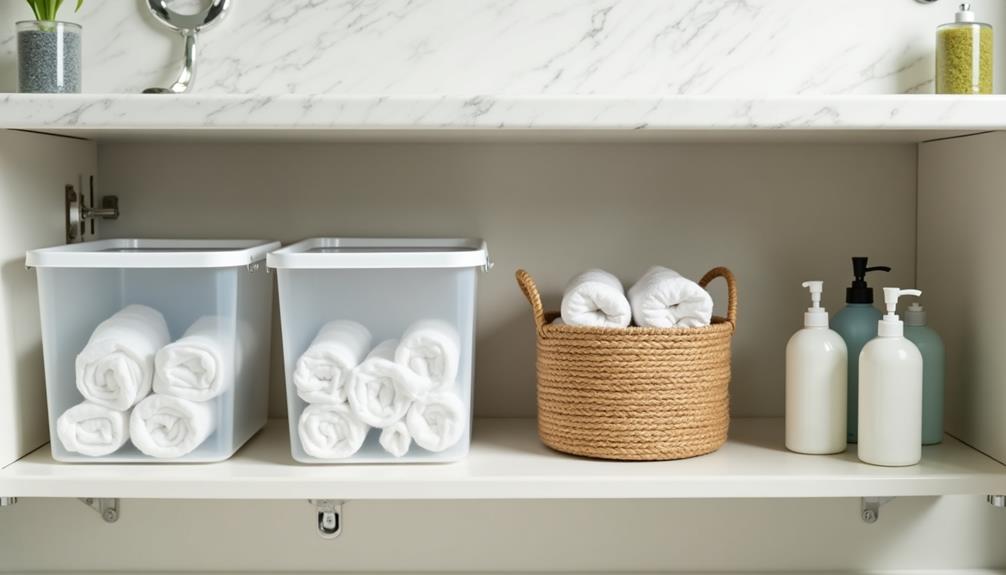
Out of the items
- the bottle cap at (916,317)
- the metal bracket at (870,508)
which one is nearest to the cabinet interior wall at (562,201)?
the bottle cap at (916,317)

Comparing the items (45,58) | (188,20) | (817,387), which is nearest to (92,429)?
(45,58)

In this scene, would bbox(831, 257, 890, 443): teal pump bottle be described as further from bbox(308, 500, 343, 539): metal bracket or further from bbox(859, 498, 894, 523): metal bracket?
bbox(308, 500, 343, 539): metal bracket

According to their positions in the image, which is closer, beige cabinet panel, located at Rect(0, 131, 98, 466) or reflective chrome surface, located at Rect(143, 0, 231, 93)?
beige cabinet panel, located at Rect(0, 131, 98, 466)

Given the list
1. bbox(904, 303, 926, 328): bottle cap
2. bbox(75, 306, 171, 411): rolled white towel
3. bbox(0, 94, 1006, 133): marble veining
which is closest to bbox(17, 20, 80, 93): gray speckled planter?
bbox(0, 94, 1006, 133): marble veining

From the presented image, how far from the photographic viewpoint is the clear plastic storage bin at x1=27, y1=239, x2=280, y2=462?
3.22 feet

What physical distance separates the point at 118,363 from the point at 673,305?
56 cm

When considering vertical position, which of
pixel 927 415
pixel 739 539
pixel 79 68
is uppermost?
pixel 79 68

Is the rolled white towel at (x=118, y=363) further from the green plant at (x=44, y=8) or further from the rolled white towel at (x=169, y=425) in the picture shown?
the green plant at (x=44, y=8)

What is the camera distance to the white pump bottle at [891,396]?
3.27ft

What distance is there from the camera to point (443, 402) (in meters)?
0.99

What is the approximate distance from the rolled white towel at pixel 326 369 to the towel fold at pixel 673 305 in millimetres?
301

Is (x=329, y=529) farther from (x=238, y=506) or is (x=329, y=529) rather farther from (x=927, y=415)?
(x=927, y=415)

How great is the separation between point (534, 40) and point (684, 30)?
0.18 meters

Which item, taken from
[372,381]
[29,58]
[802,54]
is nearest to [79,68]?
[29,58]
